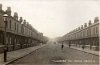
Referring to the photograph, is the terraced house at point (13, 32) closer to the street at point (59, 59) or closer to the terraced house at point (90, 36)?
the street at point (59, 59)

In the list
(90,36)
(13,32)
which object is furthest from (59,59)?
(90,36)

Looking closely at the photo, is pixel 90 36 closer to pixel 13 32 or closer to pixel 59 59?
pixel 13 32

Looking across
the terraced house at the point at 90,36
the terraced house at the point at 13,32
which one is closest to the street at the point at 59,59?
the terraced house at the point at 13,32

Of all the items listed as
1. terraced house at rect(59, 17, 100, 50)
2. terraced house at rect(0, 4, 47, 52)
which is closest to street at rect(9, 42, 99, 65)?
terraced house at rect(0, 4, 47, 52)

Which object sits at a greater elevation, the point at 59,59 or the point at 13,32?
the point at 13,32

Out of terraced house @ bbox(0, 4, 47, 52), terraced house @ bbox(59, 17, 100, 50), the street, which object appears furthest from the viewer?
terraced house @ bbox(59, 17, 100, 50)

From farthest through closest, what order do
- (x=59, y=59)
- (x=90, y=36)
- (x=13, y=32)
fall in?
(x=90, y=36), (x=13, y=32), (x=59, y=59)

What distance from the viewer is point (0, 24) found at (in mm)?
32219

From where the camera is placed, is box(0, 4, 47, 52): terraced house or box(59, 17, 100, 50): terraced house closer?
box(0, 4, 47, 52): terraced house

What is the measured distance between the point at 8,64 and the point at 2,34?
1665cm

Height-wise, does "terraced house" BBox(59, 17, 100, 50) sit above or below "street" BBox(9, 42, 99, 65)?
above

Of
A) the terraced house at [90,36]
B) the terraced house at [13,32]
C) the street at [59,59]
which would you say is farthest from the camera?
the terraced house at [90,36]

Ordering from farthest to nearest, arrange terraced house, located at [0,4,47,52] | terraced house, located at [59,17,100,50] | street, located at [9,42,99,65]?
1. terraced house, located at [59,17,100,50]
2. terraced house, located at [0,4,47,52]
3. street, located at [9,42,99,65]

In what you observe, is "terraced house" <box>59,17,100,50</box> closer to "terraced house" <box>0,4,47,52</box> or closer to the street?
"terraced house" <box>0,4,47,52</box>
